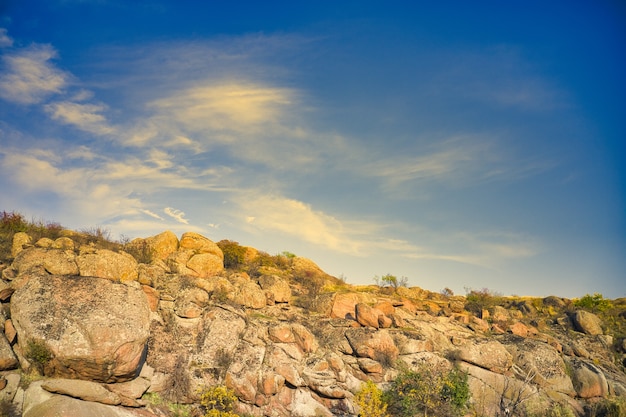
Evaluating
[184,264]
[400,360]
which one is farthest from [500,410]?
[184,264]

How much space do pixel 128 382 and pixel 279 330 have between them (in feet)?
27.1

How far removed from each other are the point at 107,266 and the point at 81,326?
224 inches

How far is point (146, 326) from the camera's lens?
56.5 feet

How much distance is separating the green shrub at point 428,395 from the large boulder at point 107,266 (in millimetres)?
16772

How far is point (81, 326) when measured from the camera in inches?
618

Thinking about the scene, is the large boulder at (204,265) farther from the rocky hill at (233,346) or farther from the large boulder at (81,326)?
the large boulder at (81,326)

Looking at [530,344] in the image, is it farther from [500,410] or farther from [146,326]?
[146,326]

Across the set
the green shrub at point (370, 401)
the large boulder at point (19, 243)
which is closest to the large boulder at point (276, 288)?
the green shrub at point (370, 401)

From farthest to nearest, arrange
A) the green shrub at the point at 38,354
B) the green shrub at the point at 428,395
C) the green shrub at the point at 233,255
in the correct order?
1. the green shrub at the point at 233,255
2. the green shrub at the point at 428,395
3. the green shrub at the point at 38,354

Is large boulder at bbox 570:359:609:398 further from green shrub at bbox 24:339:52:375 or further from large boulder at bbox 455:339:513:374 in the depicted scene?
green shrub at bbox 24:339:52:375

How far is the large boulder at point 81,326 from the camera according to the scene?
14938mm

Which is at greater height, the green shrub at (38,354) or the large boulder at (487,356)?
the large boulder at (487,356)

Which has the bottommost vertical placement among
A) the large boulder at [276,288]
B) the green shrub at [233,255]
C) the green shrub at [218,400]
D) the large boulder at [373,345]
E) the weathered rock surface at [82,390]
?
the green shrub at [218,400]

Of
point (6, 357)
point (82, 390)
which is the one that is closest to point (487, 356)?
point (82, 390)
